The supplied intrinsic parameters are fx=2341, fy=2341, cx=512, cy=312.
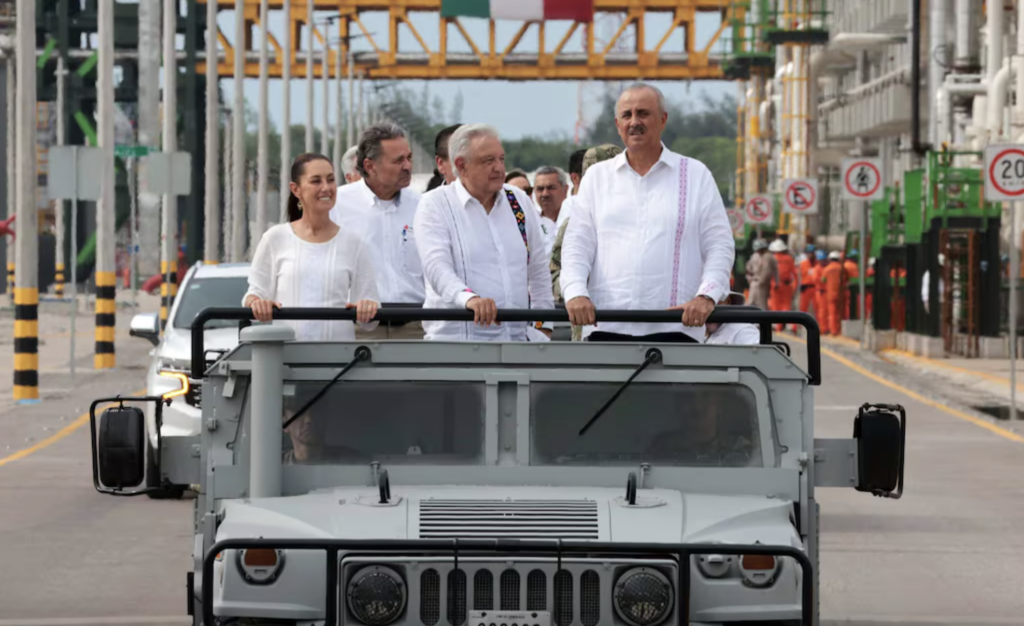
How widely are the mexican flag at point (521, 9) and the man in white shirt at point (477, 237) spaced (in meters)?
72.2

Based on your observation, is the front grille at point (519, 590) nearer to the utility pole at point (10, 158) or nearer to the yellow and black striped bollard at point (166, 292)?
the yellow and black striped bollard at point (166, 292)

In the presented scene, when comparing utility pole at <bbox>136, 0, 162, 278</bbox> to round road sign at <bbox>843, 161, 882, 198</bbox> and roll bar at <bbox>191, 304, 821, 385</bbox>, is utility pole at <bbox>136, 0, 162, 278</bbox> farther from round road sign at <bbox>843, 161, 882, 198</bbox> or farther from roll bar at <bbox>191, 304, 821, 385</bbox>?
roll bar at <bbox>191, 304, 821, 385</bbox>

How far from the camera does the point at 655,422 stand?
7355 millimetres

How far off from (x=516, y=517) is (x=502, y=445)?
0.64 m

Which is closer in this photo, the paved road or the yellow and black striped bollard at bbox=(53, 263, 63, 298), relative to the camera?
the paved road

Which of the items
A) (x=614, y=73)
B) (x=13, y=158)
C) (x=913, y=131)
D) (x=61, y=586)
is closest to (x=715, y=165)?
(x=614, y=73)

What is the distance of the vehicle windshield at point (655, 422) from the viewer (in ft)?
23.9

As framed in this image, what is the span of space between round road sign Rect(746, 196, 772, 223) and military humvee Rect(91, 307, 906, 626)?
49283 mm

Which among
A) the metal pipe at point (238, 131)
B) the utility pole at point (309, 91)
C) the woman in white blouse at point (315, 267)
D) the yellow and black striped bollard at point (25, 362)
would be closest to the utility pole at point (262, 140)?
the metal pipe at point (238, 131)

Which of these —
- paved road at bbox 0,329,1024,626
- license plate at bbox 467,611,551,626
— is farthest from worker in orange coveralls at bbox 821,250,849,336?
license plate at bbox 467,611,551,626

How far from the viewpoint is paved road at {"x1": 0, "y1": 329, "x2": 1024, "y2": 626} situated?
10.6 meters

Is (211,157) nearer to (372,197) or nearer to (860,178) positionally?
(860,178)

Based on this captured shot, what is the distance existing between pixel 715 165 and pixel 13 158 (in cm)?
9317

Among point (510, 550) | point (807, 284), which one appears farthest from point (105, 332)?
point (510, 550)
